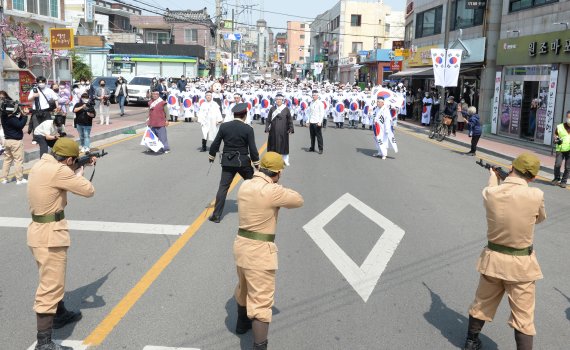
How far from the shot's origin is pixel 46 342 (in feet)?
14.2

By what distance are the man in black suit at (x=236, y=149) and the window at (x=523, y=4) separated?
16269mm

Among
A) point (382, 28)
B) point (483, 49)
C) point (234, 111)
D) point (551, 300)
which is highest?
point (382, 28)

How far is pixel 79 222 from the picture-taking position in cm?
825

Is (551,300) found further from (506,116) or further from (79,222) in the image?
(506,116)

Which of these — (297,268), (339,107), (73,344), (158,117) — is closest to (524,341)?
(297,268)

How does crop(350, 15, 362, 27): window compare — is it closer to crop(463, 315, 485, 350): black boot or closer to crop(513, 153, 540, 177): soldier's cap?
crop(513, 153, 540, 177): soldier's cap

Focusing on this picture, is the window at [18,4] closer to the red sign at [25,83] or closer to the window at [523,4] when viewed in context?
the red sign at [25,83]

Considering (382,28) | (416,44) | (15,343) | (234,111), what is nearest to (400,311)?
(15,343)

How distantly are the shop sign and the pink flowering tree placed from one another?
26.8 meters

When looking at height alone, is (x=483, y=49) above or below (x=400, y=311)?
above

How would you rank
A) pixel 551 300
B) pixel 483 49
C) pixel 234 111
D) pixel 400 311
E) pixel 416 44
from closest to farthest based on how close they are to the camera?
pixel 400 311 → pixel 551 300 → pixel 234 111 → pixel 483 49 → pixel 416 44

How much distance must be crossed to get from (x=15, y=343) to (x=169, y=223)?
3.86 meters

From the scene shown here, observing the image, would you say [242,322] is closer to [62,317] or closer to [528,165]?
[62,317]

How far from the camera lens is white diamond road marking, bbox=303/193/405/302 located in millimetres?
6152
